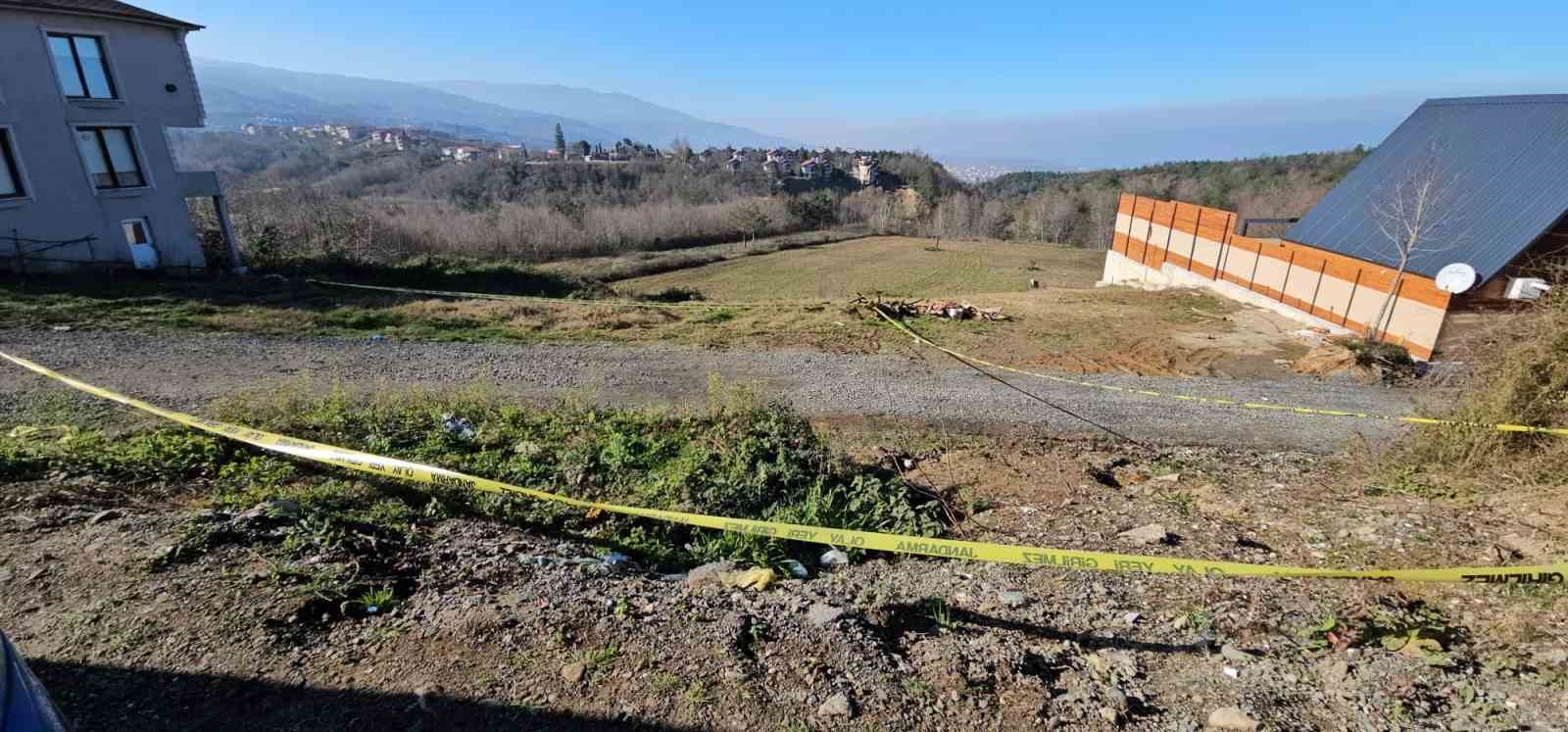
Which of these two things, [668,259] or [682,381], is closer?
[682,381]

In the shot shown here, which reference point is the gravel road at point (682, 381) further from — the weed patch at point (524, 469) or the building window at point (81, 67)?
the building window at point (81, 67)

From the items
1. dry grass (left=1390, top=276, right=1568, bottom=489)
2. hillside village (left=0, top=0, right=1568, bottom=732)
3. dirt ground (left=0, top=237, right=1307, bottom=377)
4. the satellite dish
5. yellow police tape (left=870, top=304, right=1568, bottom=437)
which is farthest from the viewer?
the satellite dish

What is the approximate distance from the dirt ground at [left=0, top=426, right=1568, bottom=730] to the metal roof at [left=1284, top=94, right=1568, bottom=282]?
1833cm

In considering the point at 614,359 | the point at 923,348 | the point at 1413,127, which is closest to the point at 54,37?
the point at 614,359

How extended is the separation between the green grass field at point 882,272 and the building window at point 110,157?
68.1ft

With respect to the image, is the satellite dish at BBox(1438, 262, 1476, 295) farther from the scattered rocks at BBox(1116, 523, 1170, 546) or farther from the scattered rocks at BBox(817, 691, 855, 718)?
the scattered rocks at BBox(817, 691, 855, 718)

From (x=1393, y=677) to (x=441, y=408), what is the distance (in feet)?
29.1

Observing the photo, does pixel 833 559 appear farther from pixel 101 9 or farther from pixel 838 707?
pixel 101 9

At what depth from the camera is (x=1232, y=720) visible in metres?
3.14

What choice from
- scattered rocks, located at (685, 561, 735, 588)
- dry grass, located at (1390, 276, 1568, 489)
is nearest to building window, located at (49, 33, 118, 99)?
scattered rocks, located at (685, 561, 735, 588)

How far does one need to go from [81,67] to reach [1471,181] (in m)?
40.5

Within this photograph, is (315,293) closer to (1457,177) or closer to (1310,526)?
(1310,526)

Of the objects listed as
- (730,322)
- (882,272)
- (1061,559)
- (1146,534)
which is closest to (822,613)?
(1061,559)

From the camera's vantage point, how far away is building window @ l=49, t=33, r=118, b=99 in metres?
17.9
